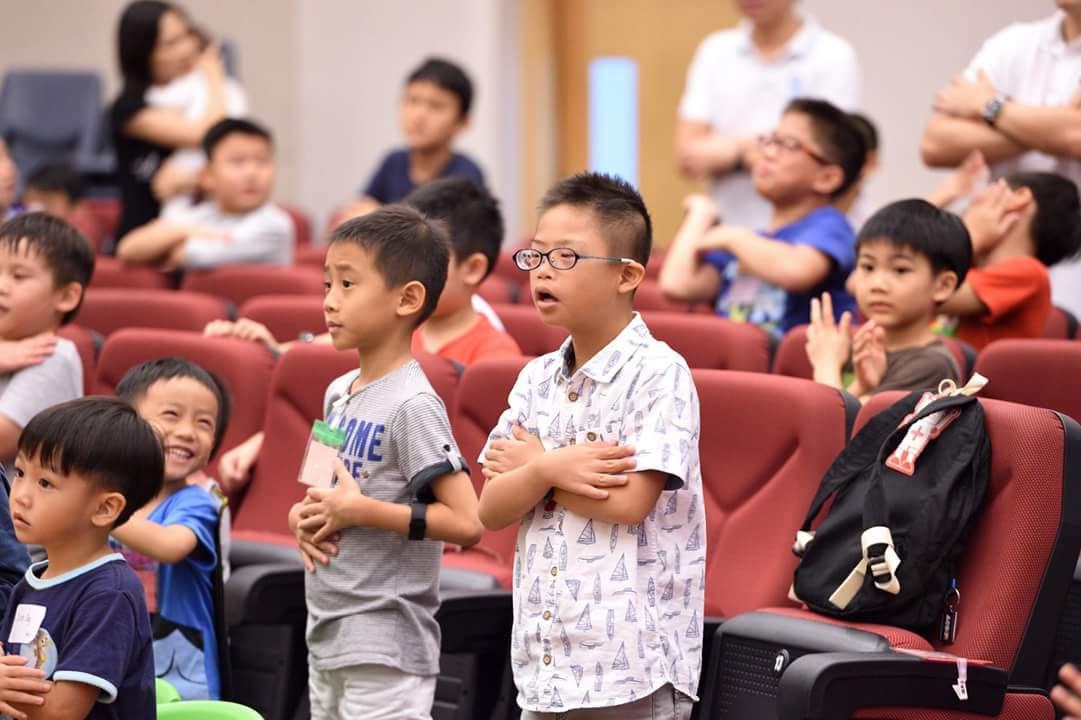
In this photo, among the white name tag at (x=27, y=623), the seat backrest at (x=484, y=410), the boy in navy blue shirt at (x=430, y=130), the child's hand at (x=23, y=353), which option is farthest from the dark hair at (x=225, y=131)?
the white name tag at (x=27, y=623)

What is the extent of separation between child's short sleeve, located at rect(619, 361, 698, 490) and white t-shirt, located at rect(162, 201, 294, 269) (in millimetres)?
2904

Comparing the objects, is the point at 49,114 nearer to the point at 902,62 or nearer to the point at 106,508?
the point at 902,62

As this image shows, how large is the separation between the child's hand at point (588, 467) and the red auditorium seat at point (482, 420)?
821 millimetres

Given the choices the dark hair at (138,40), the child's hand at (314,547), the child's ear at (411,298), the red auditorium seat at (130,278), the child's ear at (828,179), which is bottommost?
the child's hand at (314,547)

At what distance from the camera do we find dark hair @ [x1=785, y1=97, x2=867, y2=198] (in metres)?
3.71

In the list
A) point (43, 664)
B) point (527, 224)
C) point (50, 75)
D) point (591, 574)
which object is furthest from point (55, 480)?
point (50, 75)

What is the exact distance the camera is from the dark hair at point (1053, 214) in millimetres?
3557

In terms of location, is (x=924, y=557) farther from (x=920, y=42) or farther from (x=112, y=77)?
(x=112, y=77)

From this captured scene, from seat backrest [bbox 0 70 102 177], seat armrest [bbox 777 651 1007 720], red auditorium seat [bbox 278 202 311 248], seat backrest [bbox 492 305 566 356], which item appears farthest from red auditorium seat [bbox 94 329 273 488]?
seat backrest [bbox 0 70 102 177]

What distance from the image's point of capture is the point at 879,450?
246 centimetres

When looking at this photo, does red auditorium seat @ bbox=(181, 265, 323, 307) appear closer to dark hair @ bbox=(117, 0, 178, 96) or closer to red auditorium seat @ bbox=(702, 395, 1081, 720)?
dark hair @ bbox=(117, 0, 178, 96)

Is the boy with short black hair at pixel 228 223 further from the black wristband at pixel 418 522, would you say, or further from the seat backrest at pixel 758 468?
the black wristband at pixel 418 522

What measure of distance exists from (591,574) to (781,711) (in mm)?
326

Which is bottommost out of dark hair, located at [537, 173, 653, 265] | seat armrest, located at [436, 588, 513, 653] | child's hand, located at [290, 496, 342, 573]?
seat armrest, located at [436, 588, 513, 653]
